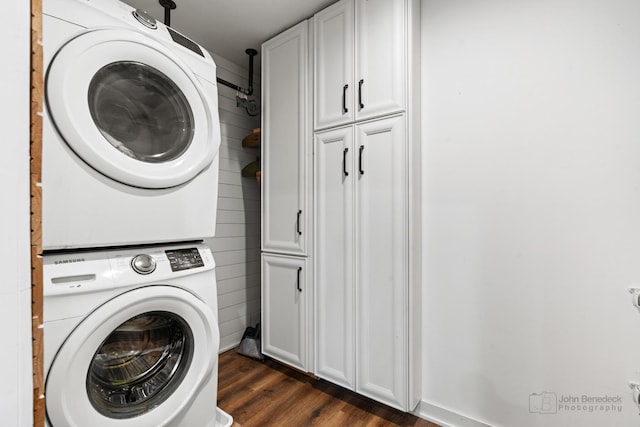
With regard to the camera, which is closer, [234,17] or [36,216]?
[36,216]

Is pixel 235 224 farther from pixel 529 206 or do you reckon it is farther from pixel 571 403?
pixel 571 403

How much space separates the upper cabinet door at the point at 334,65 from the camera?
1630mm

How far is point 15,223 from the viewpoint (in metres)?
0.45

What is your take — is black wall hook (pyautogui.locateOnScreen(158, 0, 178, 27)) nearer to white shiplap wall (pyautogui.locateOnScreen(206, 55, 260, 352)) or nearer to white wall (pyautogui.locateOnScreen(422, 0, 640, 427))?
white shiplap wall (pyautogui.locateOnScreen(206, 55, 260, 352))

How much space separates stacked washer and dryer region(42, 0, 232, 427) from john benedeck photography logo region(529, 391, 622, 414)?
4.65 feet

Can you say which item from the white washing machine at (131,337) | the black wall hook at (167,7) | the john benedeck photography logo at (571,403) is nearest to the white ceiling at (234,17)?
the black wall hook at (167,7)

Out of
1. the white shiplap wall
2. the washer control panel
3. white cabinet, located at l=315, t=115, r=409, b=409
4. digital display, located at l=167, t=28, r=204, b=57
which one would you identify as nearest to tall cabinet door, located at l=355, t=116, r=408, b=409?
white cabinet, located at l=315, t=115, r=409, b=409

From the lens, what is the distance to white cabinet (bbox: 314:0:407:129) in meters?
1.46

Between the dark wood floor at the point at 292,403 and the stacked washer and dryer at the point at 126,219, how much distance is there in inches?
14.8

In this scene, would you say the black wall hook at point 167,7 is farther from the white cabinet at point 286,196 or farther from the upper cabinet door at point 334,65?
the upper cabinet door at point 334,65

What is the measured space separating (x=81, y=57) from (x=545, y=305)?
6.53ft

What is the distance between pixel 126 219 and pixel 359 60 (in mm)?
1357

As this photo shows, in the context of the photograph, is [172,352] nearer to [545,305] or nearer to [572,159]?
[545,305]

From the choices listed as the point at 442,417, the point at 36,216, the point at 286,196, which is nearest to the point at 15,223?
the point at 36,216
